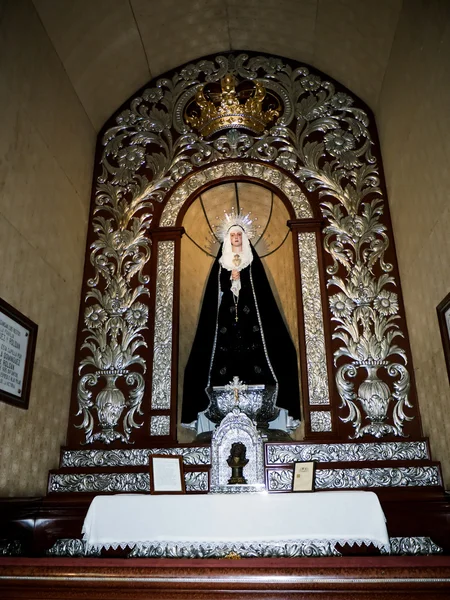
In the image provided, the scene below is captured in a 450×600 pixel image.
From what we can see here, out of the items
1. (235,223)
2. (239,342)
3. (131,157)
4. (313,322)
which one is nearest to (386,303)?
(313,322)

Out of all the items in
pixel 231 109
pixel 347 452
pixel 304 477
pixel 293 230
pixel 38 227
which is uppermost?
pixel 231 109

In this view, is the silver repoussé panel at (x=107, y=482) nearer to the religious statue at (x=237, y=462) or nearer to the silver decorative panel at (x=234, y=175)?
the religious statue at (x=237, y=462)

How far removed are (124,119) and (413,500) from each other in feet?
12.1

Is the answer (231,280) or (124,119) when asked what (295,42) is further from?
(231,280)

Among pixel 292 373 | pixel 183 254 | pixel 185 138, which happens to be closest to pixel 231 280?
pixel 183 254

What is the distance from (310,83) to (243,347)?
240 centimetres

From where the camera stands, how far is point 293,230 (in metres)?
4.19

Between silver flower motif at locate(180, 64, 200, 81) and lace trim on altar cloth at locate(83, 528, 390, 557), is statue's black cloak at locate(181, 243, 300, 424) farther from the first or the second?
silver flower motif at locate(180, 64, 200, 81)

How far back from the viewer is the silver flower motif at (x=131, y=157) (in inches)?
180

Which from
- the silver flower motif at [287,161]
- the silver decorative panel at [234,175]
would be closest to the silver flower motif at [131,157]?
the silver decorative panel at [234,175]

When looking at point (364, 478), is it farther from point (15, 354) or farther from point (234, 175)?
point (234, 175)

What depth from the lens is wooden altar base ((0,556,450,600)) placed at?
1.74m

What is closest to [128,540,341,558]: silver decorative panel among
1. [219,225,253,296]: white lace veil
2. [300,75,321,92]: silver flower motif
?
[219,225,253,296]: white lace veil

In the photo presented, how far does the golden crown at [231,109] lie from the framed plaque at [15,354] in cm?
229
